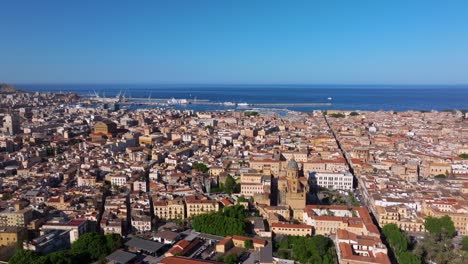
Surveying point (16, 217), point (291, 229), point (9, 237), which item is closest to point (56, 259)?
point (9, 237)

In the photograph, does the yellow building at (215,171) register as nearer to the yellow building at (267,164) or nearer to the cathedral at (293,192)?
the yellow building at (267,164)

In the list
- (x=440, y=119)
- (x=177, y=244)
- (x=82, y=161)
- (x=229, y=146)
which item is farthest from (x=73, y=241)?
(x=440, y=119)

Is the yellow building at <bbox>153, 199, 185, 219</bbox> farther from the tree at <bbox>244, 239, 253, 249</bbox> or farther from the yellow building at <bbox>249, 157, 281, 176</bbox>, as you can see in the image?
the yellow building at <bbox>249, 157, 281, 176</bbox>

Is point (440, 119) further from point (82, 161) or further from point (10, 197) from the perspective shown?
point (10, 197)

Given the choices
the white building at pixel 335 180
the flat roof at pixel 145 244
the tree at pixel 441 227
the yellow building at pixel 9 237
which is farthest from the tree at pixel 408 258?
the yellow building at pixel 9 237

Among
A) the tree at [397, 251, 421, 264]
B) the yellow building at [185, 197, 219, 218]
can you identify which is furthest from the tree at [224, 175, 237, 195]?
→ the tree at [397, 251, 421, 264]

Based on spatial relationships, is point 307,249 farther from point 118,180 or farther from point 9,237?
point 118,180
